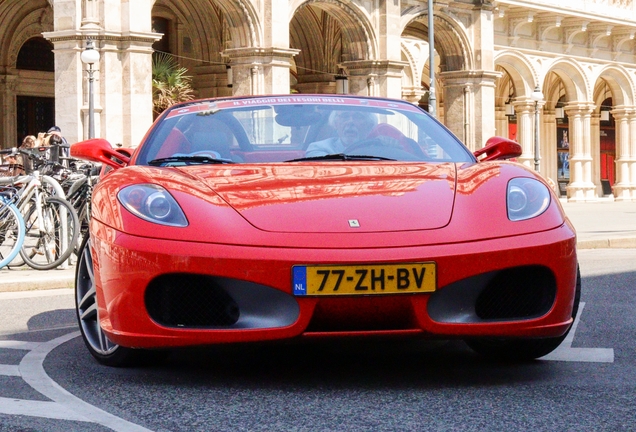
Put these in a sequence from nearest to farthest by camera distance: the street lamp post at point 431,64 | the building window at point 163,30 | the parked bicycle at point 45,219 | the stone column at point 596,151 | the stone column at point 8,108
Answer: the parked bicycle at point 45,219, the street lamp post at point 431,64, the stone column at point 8,108, the building window at point 163,30, the stone column at point 596,151

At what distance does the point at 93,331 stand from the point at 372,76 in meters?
24.8

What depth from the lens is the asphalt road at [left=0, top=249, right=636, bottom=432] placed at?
3.74 meters

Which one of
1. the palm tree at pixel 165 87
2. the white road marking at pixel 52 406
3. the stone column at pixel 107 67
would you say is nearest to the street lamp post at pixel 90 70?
the stone column at pixel 107 67

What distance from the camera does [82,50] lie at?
2267cm

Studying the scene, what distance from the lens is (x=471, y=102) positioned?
3306 centimetres

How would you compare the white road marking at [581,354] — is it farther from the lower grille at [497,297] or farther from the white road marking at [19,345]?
the white road marking at [19,345]

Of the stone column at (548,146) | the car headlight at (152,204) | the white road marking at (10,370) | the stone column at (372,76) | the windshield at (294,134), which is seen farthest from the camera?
the stone column at (548,146)

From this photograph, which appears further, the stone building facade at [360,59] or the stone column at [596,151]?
the stone column at [596,151]

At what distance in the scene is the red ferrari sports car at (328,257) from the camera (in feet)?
13.6

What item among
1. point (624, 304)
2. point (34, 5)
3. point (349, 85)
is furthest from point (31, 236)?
point (34, 5)

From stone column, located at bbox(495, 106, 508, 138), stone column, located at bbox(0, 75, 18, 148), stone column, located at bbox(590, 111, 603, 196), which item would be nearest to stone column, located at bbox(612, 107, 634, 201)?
stone column, located at bbox(590, 111, 603, 196)

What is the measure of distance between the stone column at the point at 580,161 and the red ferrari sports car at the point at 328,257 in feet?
124

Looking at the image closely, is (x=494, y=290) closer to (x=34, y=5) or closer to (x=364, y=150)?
(x=364, y=150)

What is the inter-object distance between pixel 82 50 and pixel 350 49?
8.88 meters
